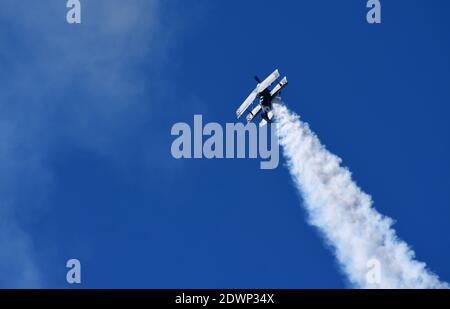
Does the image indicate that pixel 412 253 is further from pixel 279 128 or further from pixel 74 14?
pixel 74 14

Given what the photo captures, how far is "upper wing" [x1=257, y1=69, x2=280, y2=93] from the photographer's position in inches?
4289

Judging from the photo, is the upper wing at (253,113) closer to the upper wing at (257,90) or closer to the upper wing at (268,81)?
the upper wing at (257,90)

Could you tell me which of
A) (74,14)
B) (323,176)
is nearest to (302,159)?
→ (323,176)

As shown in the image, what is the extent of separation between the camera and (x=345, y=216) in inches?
3962

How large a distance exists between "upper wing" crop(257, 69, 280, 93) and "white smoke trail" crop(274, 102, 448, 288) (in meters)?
2.24

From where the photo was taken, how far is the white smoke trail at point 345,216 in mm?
93188

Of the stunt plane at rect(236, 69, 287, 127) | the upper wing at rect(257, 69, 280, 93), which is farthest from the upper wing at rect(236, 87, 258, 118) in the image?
the upper wing at rect(257, 69, 280, 93)

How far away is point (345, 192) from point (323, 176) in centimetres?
360

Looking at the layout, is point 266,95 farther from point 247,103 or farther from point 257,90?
point 247,103

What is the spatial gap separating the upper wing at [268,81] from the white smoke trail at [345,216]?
224cm

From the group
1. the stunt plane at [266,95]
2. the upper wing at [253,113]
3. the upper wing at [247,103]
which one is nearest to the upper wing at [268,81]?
the stunt plane at [266,95]

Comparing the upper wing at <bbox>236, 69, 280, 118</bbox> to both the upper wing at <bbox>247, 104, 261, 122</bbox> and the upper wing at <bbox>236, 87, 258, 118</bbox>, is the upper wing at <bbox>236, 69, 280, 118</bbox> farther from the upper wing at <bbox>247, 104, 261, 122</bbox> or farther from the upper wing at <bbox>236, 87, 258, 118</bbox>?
the upper wing at <bbox>247, 104, 261, 122</bbox>

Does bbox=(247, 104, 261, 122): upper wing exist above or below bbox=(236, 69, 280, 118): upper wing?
below
